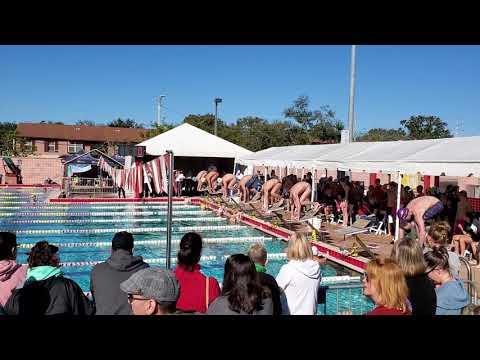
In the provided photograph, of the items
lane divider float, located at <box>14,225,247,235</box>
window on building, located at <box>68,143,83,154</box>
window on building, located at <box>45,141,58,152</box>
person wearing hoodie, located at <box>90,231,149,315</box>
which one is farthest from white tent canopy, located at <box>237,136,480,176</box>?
window on building, located at <box>45,141,58,152</box>

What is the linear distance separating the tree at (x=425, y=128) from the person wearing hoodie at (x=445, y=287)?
47762mm

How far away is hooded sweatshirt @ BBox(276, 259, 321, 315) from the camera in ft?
12.4

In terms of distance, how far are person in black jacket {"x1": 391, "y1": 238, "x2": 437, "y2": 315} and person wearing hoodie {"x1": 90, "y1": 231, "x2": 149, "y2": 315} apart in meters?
1.81

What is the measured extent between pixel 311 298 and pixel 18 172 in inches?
1118

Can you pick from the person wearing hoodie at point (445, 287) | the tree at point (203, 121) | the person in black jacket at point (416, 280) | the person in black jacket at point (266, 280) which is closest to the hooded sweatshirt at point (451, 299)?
the person wearing hoodie at point (445, 287)

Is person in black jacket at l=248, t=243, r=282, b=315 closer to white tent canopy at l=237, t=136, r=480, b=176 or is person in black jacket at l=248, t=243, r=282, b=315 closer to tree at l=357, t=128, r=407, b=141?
white tent canopy at l=237, t=136, r=480, b=176

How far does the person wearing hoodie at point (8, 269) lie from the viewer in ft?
11.8

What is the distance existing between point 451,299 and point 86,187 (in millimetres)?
23088

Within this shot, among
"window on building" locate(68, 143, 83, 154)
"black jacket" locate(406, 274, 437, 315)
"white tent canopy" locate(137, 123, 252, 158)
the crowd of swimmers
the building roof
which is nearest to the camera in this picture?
the crowd of swimmers

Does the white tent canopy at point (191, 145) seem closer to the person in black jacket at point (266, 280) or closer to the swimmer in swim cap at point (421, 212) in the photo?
the swimmer in swim cap at point (421, 212)
